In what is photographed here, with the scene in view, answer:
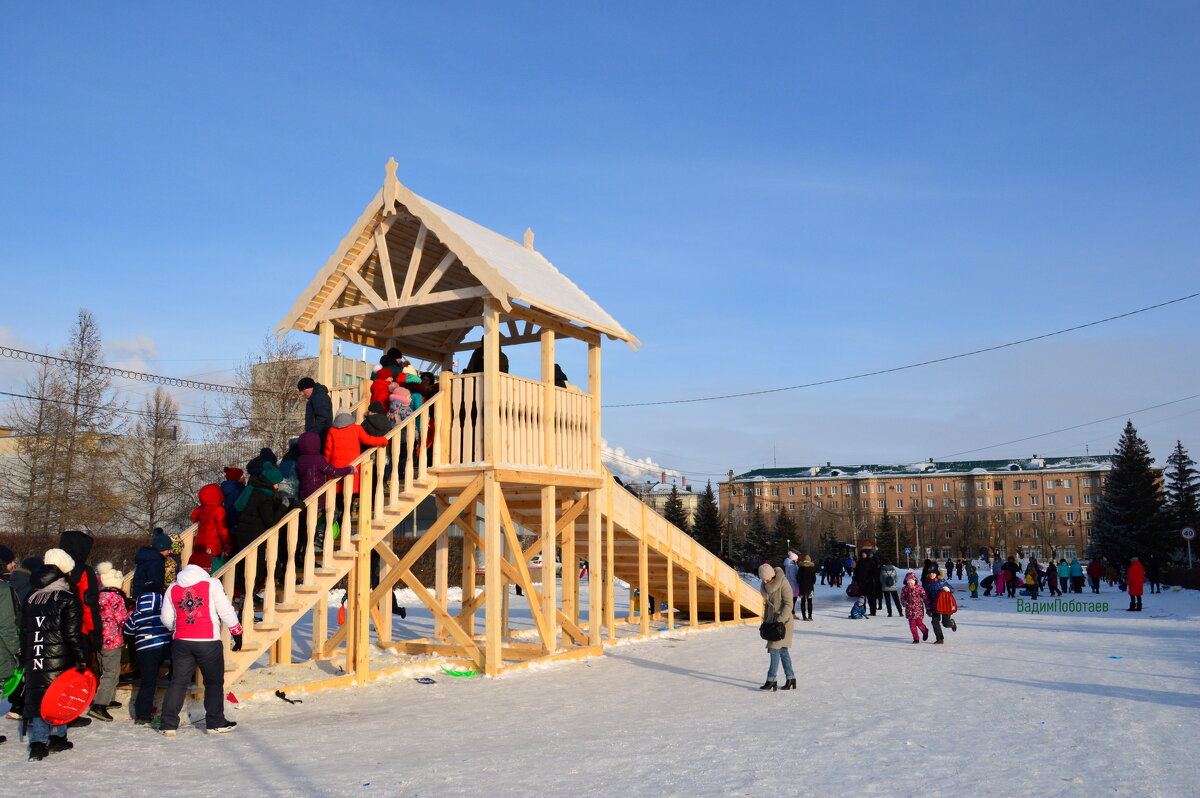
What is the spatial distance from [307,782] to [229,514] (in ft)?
15.6

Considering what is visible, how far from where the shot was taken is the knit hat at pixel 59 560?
26.5 feet

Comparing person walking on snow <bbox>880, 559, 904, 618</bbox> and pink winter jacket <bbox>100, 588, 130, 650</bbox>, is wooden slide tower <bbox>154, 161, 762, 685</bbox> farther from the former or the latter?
person walking on snow <bbox>880, 559, 904, 618</bbox>

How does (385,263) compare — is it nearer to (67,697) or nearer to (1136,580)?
(67,697)

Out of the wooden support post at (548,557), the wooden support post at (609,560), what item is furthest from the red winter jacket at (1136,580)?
the wooden support post at (548,557)

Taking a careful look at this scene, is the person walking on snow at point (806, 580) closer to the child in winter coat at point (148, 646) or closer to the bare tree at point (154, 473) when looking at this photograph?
the child in winter coat at point (148, 646)

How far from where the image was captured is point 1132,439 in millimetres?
48594

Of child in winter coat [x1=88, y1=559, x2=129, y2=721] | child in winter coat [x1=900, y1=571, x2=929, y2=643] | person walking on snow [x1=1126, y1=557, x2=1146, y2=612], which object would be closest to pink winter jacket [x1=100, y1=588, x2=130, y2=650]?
child in winter coat [x1=88, y1=559, x2=129, y2=721]

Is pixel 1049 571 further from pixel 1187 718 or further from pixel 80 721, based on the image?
pixel 80 721

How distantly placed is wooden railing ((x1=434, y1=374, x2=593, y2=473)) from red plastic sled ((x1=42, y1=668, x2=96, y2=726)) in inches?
226

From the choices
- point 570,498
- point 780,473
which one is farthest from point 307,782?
point 780,473

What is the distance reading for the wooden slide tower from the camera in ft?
38.1

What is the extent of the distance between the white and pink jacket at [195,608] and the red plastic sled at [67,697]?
801 mm

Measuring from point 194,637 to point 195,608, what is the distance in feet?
0.84

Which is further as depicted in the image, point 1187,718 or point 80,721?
point 1187,718
